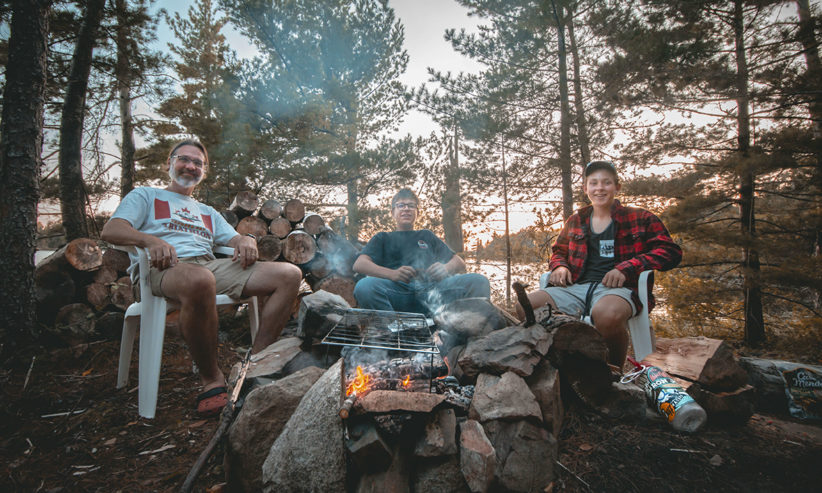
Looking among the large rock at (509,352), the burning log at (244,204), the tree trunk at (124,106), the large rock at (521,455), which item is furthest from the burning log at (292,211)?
the large rock at (521,455)

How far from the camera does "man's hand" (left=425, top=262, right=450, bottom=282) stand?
2820 mm

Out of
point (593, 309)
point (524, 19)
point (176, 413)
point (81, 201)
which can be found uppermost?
point (524, 19)

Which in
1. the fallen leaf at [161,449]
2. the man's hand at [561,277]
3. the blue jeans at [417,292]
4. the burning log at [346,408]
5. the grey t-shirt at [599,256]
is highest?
the grey t-shirt at [599,256]

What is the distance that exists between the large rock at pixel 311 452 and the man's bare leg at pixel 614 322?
5.80ft

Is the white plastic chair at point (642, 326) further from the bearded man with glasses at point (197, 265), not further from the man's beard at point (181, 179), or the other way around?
the man's beard at point (181, 179)

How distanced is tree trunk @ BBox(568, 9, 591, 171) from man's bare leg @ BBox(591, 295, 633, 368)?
4.05 meters

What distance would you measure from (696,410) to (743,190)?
14.6 feet

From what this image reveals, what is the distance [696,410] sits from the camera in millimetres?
1691

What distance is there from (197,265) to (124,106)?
24.6 ft

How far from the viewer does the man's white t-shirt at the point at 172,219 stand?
87.5 inches

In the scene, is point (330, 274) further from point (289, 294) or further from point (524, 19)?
point (524, 19)

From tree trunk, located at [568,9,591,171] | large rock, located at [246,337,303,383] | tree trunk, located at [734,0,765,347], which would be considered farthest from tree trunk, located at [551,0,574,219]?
large rock, located at [246,337,303,383]

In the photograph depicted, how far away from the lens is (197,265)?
2.11 metres

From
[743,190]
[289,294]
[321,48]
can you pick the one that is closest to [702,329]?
[743,190]
